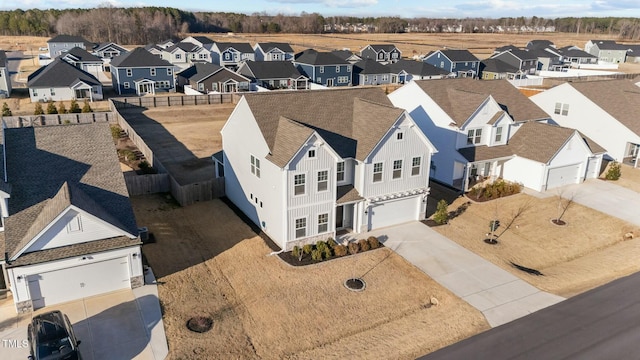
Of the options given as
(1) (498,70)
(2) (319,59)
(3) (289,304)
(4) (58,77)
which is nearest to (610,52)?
(1) (498,70)

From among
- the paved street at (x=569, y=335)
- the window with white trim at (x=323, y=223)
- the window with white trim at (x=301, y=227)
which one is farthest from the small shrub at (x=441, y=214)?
the paved street at (x=569, y=335)

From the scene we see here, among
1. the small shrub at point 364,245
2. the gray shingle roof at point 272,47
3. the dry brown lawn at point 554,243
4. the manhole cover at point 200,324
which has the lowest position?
the dry brown lawn at point 554,243

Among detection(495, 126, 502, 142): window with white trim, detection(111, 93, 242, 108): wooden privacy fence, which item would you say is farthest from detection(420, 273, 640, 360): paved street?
detection(111, 93, 242, 108): wooden privacy fence

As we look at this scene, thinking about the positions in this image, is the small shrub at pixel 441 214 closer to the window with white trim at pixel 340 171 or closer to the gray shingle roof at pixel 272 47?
the window with white trim at pixel 340 171

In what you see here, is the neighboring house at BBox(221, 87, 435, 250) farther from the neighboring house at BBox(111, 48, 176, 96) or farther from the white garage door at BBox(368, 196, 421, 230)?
the neighboring house at BBox(111, 48, 176, 96)

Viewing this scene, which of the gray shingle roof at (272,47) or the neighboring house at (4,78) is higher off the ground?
the gray shingle roof at (272,47)

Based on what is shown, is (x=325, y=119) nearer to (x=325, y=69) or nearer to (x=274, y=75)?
(x=274, y=75)
